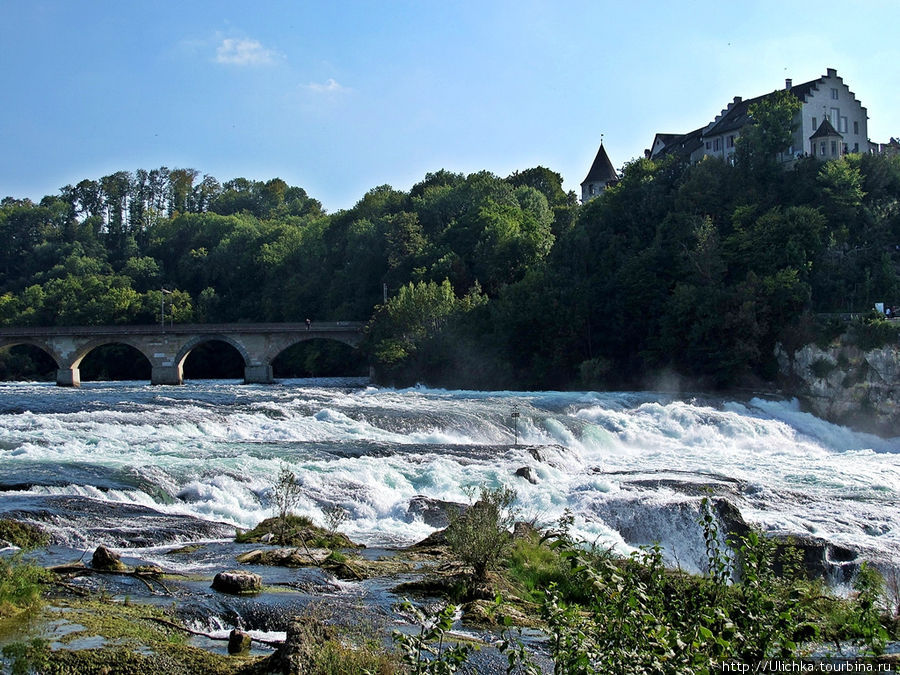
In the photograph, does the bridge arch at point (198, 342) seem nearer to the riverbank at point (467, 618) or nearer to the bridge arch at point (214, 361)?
the bridge arch at point (214, 361)

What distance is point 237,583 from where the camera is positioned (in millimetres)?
12242

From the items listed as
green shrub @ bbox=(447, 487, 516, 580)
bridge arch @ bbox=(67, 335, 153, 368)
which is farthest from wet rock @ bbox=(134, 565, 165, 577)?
bridge arch @ bbox=(67, 335, 153, 368)

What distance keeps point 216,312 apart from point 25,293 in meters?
19.0

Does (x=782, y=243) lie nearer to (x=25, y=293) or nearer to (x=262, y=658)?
(x=262, y=658)

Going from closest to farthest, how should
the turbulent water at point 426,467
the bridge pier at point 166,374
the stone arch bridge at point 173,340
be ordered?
the turbulent water at point 426,467 < the stone arch bridge at point 173,340 < the bridge pier at point 166,374

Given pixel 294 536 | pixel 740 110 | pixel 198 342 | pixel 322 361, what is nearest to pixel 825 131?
pixel 740 110

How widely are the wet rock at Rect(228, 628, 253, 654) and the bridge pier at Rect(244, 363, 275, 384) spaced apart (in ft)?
209

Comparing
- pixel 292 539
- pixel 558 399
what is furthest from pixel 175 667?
pixel 558 399

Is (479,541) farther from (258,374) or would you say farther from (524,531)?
(258,374)

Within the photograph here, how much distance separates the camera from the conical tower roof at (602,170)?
307ft

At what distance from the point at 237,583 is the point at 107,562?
7.47 feet

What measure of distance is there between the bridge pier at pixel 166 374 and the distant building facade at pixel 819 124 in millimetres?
40786

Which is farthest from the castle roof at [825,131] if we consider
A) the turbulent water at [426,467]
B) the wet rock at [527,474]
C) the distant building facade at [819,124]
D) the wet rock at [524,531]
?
the wet rock at [524,531]

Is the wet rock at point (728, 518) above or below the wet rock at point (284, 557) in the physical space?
below
